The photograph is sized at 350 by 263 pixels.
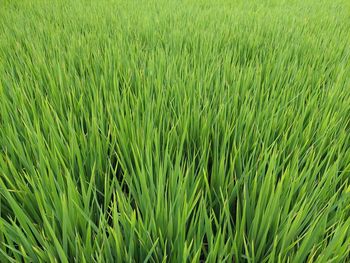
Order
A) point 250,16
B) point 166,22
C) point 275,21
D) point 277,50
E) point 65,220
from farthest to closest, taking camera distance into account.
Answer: point 250,16
point 275,21
point 166,22
point 277,50
point 65,220

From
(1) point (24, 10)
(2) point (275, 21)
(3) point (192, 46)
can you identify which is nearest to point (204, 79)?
(3) point (192, 46)

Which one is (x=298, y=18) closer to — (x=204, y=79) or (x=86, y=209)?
(x=204, y=79)

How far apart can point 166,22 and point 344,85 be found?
0.98m

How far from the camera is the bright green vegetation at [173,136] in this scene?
0.40m

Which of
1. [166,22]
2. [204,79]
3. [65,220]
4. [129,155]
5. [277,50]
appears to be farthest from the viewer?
[166,22]

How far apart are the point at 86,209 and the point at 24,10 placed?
191 cm

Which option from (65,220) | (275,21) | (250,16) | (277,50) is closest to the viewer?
(65,220)

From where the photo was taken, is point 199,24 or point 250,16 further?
point 250,16

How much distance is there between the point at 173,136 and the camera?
0.62m

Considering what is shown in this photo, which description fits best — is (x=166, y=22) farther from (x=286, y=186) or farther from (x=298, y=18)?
(x=286, y=186)

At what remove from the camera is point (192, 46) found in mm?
1279

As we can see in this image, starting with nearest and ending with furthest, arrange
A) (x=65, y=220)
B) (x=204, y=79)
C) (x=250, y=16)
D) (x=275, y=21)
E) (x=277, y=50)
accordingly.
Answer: (x=65, y=220)
(x=204, y=79)
(x=277, y=50)
(x=275, y=21)
(x=250, y=16)

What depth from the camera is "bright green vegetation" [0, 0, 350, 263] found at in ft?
1.32

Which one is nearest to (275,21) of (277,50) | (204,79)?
(277,50)
